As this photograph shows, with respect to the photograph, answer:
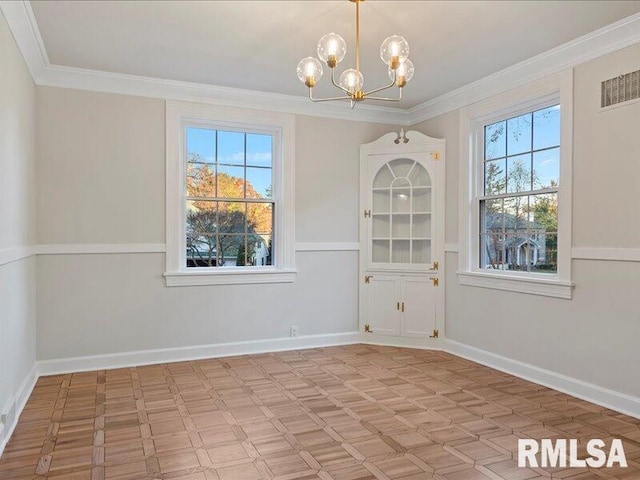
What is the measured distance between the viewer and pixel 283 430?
2977 mm

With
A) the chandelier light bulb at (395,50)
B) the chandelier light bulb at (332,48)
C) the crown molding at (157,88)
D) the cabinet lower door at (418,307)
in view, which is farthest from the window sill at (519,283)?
the chandelier light bulb at (332,48)

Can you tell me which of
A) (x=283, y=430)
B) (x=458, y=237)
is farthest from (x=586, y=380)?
(x=283, y=430)

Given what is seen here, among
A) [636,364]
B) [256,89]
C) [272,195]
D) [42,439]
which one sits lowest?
[42,439]

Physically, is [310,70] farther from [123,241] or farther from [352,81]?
[123,241]

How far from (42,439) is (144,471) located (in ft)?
2.80

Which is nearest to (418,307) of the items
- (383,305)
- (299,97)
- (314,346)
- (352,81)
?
(383,305)

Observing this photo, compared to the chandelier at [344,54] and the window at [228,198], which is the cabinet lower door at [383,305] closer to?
the window at [228,198]

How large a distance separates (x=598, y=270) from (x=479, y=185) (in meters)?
1.53

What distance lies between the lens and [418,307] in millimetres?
5141

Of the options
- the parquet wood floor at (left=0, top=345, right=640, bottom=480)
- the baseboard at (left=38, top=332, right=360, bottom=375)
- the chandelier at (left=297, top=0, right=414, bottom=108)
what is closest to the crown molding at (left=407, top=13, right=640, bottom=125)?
the chandelier at (left=297, top=0, right=414, bottom=108)

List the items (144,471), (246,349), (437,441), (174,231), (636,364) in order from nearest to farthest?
(144,471) → (437,441) → (636,364) → (174,231) → (246,349)

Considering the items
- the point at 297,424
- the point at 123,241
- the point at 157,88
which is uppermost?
the point at 157,88

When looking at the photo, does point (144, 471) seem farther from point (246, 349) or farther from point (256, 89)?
point (256, 89)

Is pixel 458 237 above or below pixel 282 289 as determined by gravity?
above
